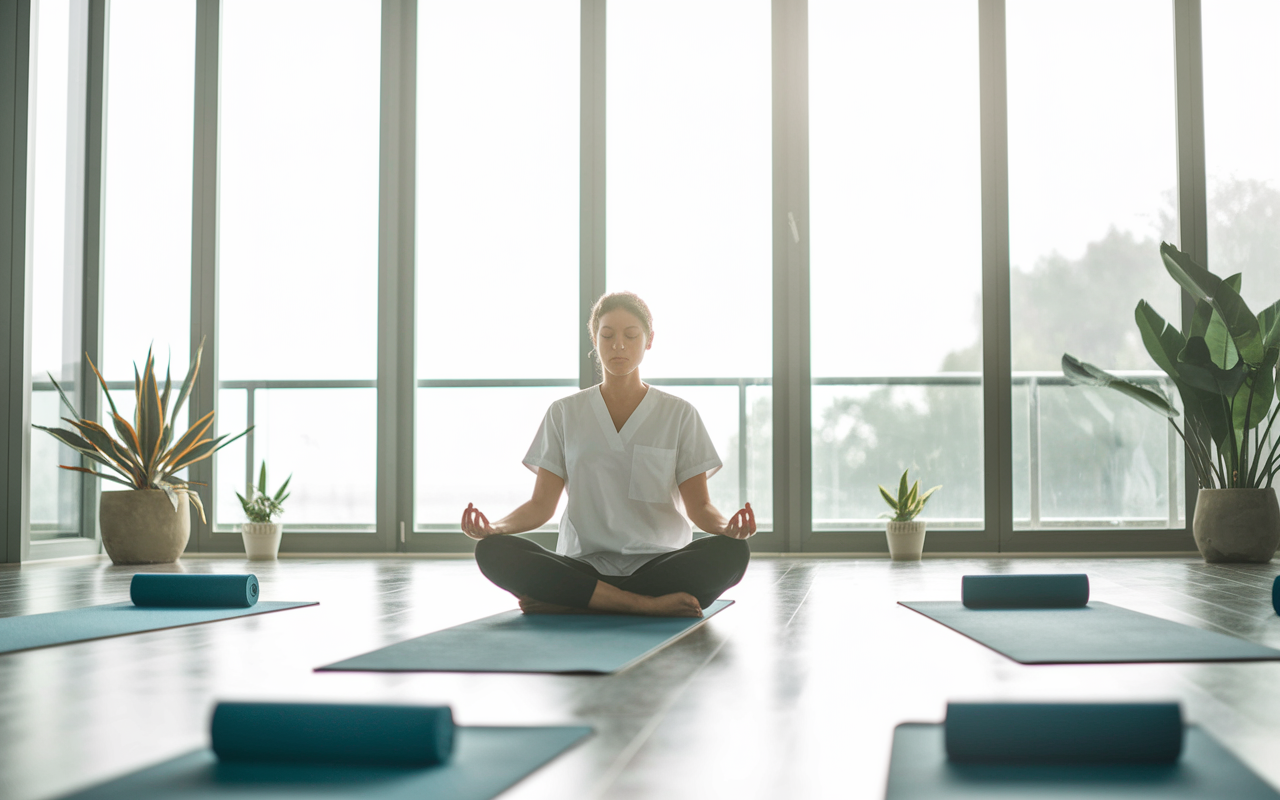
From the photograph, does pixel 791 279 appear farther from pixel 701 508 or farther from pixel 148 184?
pixel 148 184

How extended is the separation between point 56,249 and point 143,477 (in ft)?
4.56

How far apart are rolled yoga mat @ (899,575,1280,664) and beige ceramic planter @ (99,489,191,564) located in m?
3.51

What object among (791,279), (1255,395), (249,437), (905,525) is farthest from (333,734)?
(249,437)

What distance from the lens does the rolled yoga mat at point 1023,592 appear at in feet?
8.96

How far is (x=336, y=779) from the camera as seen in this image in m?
1.11

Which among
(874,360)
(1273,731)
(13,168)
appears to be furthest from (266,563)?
(1273,731)

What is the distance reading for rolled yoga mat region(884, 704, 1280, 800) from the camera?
41.2 inches

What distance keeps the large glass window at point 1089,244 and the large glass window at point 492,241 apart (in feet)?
7.52

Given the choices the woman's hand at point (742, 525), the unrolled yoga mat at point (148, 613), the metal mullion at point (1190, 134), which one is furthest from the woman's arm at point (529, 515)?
the metal mullion at point (1190, 134)

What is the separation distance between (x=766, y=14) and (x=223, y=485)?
3.73 m

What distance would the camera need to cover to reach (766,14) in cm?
540

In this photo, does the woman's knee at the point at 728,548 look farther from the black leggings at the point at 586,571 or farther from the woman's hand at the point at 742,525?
the woman's hand at the point at 742,525

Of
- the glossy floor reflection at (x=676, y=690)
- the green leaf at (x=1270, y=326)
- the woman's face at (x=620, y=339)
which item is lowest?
the glossy floor reflection at (x=676, y=690)

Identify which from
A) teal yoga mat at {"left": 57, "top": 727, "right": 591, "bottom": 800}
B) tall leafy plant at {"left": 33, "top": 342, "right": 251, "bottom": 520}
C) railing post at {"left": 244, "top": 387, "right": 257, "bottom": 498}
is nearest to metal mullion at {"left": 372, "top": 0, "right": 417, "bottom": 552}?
railing post at {"left": 244, "top": 387, "right": 257, "bottom": 498}
